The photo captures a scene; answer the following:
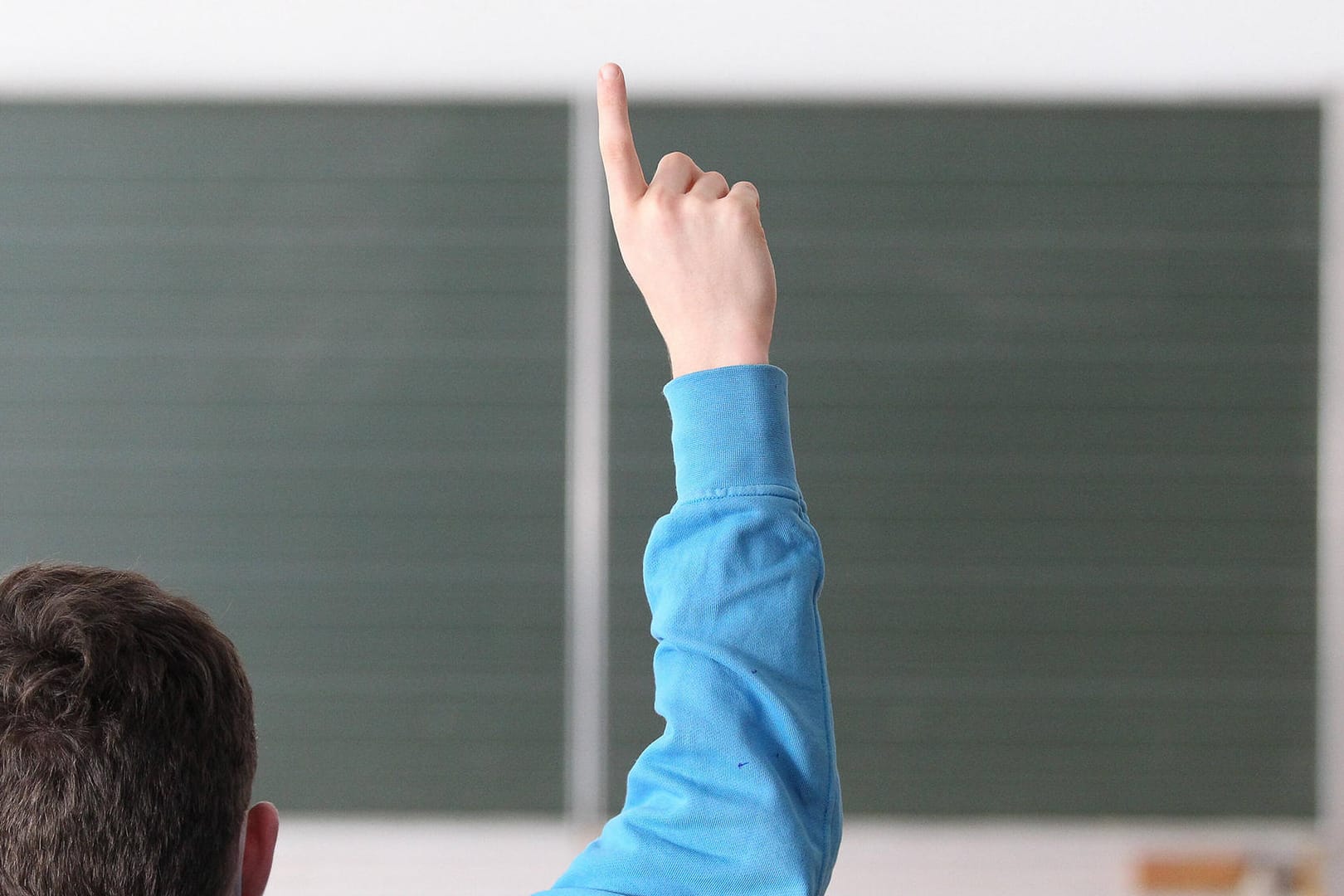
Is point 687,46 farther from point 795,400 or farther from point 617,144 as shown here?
point 617,144

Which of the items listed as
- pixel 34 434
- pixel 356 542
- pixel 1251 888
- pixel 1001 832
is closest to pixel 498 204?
pixel 356 542

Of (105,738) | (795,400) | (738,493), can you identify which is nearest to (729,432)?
(738,493)

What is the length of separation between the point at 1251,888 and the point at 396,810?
64.4 inches

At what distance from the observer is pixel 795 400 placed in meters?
2.27

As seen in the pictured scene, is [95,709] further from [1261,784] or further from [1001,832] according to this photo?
[1261,784]

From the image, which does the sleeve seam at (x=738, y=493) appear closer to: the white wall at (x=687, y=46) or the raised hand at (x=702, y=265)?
the raised hand at (x=702, y=265)

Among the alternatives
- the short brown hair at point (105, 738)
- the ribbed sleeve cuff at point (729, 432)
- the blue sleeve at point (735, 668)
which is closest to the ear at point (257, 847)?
the short brown hair at point (105, 738)

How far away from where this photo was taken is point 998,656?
2.26 metres

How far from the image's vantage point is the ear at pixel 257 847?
675 mm

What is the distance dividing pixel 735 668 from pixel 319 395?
6.13 feet

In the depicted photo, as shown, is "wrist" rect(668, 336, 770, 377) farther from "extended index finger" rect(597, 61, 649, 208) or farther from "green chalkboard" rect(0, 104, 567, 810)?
"green chalkboard" rect(0, 104, 567, 810)

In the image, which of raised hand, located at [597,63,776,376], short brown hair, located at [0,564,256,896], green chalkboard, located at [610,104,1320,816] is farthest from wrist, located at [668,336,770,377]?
green chalkboard, located at [610,104,1320,816]

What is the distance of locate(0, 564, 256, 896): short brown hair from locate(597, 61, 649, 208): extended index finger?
31 cm

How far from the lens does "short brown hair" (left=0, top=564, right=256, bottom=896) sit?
0.55 metres
